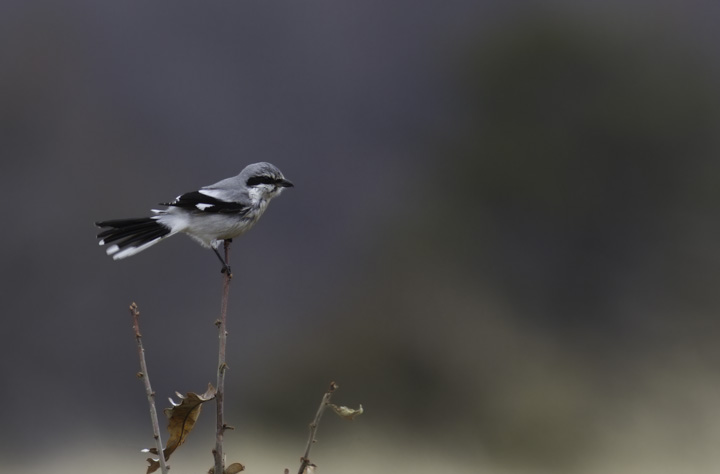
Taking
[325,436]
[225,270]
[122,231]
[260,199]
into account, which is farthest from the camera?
[325,436]

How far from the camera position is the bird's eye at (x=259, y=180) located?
1.62 m

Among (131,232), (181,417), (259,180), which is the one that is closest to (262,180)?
(259,180)

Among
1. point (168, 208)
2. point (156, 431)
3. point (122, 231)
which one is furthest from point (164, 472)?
point (168, 208)

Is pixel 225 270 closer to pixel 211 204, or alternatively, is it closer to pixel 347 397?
pixel 211 204

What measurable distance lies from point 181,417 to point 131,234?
49 centimetres

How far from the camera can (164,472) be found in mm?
1033

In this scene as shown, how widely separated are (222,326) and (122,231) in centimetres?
51

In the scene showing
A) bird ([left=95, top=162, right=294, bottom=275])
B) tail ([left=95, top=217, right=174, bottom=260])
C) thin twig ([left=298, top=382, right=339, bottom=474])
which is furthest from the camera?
bird ([left=95, top=162, right=294, bottom=275])

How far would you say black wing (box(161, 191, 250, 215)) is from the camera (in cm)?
158

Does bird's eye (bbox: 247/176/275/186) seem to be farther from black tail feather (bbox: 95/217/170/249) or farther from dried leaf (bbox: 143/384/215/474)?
dried leaf (bbox: 143/384/215/474)

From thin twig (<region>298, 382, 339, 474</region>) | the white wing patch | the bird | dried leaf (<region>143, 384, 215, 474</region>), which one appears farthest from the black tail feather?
thin twig (<region>298, 382, 339, 474</region>)

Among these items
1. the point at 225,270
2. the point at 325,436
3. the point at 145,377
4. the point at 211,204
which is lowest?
the point at 325,436

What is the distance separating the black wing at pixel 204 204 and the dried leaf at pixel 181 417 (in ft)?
1.67

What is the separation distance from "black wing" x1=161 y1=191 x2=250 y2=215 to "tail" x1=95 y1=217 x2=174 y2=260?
0.19 feet
